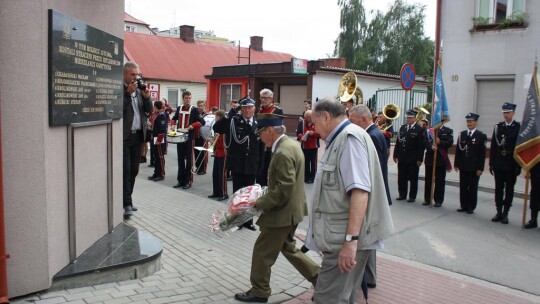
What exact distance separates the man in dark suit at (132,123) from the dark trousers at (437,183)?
637cm

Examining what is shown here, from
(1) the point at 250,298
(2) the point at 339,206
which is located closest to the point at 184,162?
(1) the point at 250,298

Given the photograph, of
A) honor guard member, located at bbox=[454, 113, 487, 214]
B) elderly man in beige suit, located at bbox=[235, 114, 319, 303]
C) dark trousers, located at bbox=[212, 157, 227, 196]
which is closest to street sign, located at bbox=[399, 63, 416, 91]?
honor guard member, located at bbox=[454, 113, 487, 214]

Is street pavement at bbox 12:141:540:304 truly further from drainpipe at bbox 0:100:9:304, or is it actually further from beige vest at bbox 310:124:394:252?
beige vest at bbox 310:124:394:252

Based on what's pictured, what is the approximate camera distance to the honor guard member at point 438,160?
10.5 meters

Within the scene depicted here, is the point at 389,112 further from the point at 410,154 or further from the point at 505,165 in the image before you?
the point at 505,165

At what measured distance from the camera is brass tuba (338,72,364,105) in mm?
14752

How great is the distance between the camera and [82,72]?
15.9ft

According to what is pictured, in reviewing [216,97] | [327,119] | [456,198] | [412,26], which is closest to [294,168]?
[327,119]

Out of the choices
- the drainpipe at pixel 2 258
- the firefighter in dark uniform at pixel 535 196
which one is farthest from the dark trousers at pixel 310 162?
the drainpipe at pixel 2 258

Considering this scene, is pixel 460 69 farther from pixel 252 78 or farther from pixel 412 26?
pixel 412 26

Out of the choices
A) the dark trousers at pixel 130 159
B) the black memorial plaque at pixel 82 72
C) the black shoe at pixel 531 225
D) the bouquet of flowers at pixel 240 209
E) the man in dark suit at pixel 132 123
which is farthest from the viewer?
the black shoe at pixel 531 225

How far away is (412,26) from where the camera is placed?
42312 millimetres

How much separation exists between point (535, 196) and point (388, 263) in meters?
4.02

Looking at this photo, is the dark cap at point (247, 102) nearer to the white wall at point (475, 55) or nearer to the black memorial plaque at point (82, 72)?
the black memorial plaque at point (82, 72)
